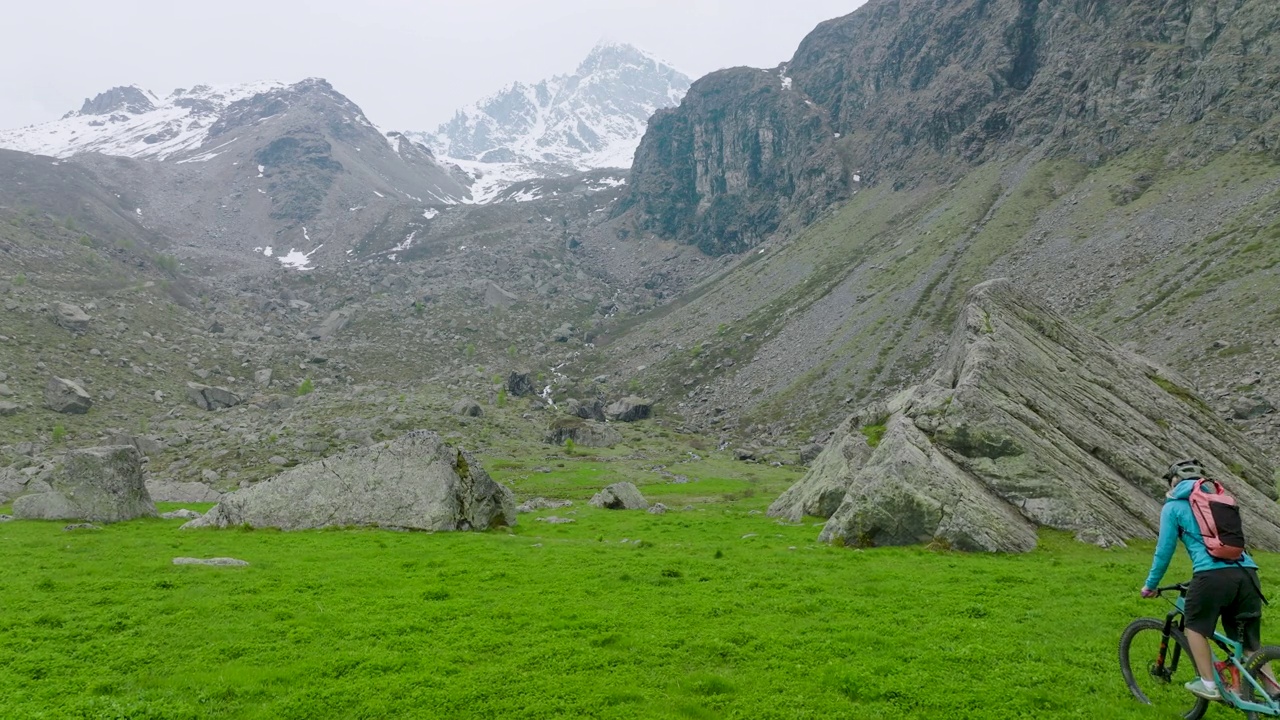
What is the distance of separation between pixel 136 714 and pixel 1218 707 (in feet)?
73.1

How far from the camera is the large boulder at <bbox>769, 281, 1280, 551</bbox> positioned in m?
32.3

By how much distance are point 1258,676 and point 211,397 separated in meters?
142

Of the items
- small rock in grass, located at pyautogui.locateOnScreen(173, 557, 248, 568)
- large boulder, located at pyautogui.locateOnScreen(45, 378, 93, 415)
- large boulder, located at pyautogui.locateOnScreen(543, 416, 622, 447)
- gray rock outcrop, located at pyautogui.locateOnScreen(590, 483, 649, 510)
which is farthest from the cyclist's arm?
large boulder, located at pyautogui.locateOnScreen(45, 378, 93, 415)

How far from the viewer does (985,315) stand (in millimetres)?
46281

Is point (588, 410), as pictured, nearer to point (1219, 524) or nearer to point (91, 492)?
point (91, 492)

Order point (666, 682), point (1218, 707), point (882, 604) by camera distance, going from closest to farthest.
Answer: point (1218, 707), point (666, 682), point (882, 604)

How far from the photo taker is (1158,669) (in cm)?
1409

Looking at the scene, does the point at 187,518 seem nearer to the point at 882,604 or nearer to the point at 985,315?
the point at 882,604

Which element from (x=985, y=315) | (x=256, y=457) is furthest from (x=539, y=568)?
(x=256, y=457)

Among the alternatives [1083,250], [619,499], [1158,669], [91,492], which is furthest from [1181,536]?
[1083,250]

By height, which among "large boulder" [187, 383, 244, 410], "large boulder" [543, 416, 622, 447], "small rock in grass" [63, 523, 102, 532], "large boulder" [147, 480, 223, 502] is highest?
"large boulder" [187, 383, 244, 410]

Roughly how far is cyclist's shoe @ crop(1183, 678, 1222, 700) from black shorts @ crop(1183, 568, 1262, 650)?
0.91 m

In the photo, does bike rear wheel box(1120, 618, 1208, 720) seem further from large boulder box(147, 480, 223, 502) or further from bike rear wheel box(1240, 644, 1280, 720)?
large boulder box(147, 480, 223, 502)

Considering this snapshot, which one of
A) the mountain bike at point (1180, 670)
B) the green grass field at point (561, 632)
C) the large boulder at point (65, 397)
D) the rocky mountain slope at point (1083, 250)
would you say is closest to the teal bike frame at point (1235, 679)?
the mountain bike at point (1180, 670)
